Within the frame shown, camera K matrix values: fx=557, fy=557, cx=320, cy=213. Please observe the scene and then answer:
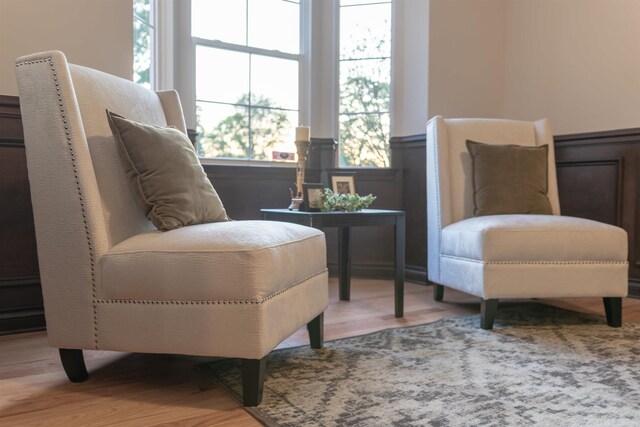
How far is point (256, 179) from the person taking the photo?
3.44 metres

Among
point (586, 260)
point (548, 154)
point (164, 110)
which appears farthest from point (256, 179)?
point (586, 260)

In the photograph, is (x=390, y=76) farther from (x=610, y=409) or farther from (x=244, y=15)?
(x=610, y=409)

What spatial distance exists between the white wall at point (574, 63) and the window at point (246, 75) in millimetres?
1469

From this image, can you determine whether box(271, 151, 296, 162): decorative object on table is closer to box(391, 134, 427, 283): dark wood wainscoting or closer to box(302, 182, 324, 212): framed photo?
box(391, 134, 427, 283): dark wood wainscoting

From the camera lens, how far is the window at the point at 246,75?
335 centimetres

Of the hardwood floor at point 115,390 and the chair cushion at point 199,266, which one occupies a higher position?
the chair cushion at point 199,266

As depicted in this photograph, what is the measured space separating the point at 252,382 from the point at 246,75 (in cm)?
243

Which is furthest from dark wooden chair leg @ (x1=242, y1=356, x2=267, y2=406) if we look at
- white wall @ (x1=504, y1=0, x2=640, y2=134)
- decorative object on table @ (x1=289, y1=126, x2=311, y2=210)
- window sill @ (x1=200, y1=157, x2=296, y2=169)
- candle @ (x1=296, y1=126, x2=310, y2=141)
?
white wall @ (x1=504, y1=0, x2=640, y2=134)

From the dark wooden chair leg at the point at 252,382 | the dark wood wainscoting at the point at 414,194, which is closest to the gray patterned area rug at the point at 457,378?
the dark wooden chair leg at the point at 252,382

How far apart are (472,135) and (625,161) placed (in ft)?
3.06

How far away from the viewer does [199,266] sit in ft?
4.82

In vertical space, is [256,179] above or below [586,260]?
above

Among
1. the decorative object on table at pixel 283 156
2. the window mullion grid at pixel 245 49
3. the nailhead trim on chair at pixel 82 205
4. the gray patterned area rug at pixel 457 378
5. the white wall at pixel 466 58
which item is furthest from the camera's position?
the decorative object on table at pixel 283 156

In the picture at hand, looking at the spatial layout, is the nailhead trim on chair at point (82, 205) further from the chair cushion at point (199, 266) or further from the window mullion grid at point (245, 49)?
the window mullion grid at point (245, 49)
